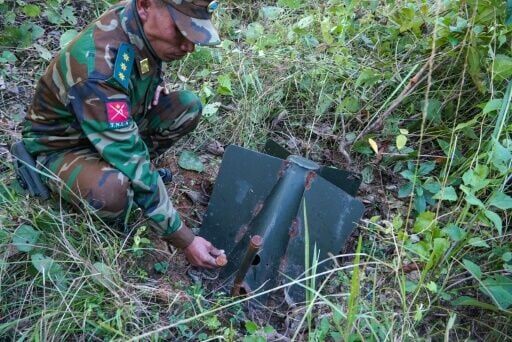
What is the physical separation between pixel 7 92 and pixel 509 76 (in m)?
2.56

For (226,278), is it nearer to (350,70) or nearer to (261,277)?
(261,277)

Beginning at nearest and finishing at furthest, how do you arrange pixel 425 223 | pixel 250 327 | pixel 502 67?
1. pixel 250 327
2. pixel 425 223
3. pixel 502 67

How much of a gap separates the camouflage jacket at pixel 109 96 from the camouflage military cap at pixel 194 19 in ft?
0.61

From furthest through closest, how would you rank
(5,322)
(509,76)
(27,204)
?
(509,76) → (27,204) → (5,322)

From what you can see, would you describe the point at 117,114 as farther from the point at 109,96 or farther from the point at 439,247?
the point at 439,247

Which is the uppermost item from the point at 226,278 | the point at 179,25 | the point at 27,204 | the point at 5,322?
the point at 179,25

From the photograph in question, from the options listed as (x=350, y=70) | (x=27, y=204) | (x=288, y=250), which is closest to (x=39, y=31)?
(x=27, y=204)

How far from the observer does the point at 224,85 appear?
3.00 metres

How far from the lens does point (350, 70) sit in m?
3.02

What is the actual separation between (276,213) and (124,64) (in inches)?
32.7

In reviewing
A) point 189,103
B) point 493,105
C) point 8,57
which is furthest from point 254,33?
point 493,105

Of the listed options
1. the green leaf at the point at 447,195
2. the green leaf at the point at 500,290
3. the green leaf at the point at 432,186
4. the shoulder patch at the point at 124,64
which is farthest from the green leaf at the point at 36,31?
the green leaf at the point at 500,290

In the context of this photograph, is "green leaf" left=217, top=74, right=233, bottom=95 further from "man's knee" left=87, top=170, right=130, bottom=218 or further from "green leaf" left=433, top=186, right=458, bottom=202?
"green leaf" left=433, top=186, right=458, bottom=202

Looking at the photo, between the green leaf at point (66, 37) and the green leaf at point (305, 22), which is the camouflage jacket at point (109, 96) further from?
the green leaf at point (305, 22)
